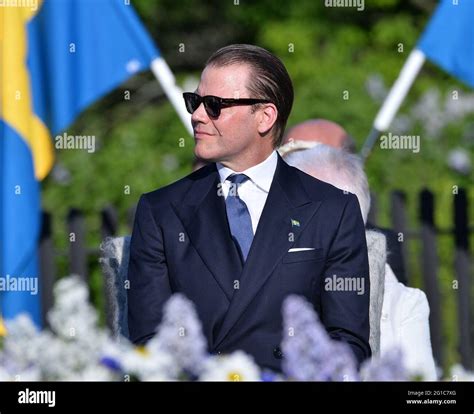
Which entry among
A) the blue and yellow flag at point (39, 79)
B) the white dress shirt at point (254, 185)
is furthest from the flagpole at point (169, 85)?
the white dress shirt at point (254, 185)

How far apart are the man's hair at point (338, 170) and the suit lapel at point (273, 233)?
0.96ft

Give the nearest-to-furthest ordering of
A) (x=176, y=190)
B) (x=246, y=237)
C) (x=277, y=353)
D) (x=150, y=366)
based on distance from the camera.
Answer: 1. (x=150, y=366)
2. (x=277, y=353)
3. (x=246, y=237)
4. (x=176, y=190)

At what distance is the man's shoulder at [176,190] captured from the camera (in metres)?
2.69

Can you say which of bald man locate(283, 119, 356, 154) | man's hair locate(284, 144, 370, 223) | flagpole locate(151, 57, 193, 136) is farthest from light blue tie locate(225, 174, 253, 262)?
flagpole locate(151, 57, 193, 136)

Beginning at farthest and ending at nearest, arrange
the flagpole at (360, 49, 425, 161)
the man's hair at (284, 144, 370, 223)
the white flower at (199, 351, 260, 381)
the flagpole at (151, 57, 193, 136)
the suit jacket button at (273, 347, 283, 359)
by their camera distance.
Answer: the flagpole at (360, 49, 425, 161) < the flagpole at (151, 57, 193, 136) < the man's hair at (284, 144, 370, 223) < the suit jacket button at (273, 347, 283, 359) < the white flower at (199, 351, 260, 381)

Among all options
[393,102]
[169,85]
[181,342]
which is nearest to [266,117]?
[181,342]

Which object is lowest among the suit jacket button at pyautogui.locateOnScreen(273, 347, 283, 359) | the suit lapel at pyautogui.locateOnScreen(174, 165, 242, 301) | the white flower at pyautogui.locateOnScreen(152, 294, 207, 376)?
the white flower at pyautogui.locateOnScreen(152, 294, 207, 376)

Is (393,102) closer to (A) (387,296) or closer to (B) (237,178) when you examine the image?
(A) (387,296)

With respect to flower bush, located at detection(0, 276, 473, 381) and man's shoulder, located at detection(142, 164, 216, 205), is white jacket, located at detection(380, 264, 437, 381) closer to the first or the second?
man's shoulder, located at detection(142, 164, 216, 205)

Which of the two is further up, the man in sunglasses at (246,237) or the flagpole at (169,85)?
the flagpole at (169,85)

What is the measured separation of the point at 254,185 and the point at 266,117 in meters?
0.17

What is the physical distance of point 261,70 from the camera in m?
2.57

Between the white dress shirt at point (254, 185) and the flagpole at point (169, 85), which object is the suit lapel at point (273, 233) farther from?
the flagpole at point (169, 85)

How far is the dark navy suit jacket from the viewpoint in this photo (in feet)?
8.21
